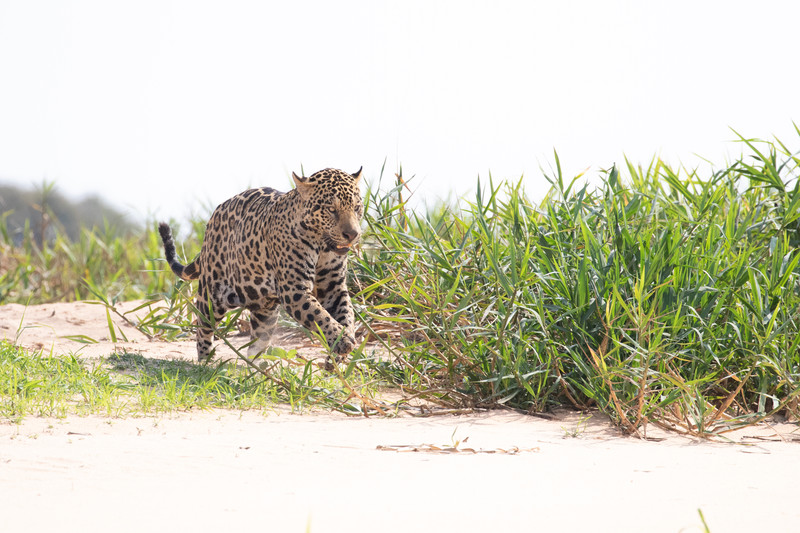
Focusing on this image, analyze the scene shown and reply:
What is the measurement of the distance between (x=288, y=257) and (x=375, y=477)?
236cm

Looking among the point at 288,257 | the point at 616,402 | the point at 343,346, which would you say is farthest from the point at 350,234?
the point at 616,402

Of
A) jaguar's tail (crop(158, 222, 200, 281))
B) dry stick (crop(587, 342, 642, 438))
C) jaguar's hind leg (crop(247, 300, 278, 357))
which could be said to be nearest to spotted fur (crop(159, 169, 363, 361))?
jaguar's hind leg (crop(247, 300, 278, 357))

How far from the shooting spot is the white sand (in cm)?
246

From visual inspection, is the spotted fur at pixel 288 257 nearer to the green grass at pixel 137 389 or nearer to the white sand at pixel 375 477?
the green grass at pixel 137 389

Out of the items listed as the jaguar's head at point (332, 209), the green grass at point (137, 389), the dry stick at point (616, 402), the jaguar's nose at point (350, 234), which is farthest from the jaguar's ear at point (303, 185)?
the dry stick at point (616, 402)

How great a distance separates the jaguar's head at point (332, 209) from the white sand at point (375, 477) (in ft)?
4.29

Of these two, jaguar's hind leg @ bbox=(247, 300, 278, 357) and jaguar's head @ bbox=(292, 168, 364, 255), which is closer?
jaguar's head @ bbox=(292, 168, 364, 255)

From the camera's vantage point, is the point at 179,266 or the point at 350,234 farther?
the point at 179,266

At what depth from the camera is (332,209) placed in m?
4.90

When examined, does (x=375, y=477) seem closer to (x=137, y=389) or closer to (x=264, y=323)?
(x=137, y=389)

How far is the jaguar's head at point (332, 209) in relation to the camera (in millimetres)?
4879

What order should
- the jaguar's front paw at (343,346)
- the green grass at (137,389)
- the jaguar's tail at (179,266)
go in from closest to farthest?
the green grass at (137,389) → the jaguar's front paw at (343,346) → the jaguar's tail at (179,266)

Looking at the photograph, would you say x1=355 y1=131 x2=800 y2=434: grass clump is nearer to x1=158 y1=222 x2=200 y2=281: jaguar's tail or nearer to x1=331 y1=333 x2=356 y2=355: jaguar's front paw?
x1=331 y1=333 x2=356 y2=355: jaguar's front paw

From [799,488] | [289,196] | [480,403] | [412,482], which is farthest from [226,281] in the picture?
[799,488]
